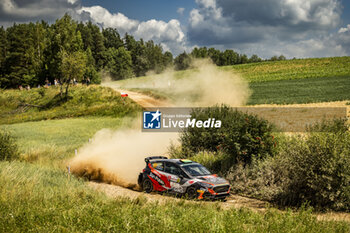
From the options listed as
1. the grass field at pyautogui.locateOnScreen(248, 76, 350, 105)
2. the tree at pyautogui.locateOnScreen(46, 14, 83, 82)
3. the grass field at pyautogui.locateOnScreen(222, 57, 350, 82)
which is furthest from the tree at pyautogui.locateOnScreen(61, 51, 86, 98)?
the grass field at pyautogui.locateOnScreen(222, 57, 350, 82)

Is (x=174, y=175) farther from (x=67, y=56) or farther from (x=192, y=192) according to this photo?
(x=67, y=56)

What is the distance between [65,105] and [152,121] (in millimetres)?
23377

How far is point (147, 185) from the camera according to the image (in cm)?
1648

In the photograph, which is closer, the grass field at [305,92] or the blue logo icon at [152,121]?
the blue logo icon at [152,121]

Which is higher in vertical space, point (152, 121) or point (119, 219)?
point (152, 121)

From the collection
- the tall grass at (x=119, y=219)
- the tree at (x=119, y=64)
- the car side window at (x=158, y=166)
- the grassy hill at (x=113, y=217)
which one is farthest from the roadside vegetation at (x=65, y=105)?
the tree at (x=119, y=64)

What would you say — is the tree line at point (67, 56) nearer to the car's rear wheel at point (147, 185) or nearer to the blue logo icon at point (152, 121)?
the blue logo icon at point (152, 121)

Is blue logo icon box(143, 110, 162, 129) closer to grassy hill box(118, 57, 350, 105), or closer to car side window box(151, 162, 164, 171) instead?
grassy hill box(118, 57, 350, 105)

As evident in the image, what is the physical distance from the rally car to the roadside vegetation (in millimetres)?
25766

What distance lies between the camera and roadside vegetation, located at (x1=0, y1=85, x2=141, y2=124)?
46.0 meters

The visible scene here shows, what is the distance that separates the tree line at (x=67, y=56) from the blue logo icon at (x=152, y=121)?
72.5 ft

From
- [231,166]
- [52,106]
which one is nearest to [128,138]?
[231,166]

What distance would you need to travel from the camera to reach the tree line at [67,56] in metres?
64.9

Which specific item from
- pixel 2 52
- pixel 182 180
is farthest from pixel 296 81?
pixel 2 52
